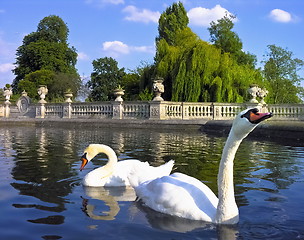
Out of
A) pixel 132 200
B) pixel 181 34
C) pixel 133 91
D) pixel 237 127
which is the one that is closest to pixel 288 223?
pixel 237 127

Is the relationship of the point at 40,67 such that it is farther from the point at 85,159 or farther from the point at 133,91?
the point at 85,159

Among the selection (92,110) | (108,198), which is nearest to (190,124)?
(92,110)

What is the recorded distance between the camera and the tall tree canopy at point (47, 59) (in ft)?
171

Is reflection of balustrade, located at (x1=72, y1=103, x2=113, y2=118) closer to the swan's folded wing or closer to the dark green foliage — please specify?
the swan's folded wing

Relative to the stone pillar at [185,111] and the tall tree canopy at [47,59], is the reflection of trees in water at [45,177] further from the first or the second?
the tall tree canopy at [47,59]

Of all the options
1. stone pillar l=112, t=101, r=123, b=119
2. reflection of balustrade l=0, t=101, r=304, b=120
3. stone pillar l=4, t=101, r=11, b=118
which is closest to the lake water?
reflection of balustrade l=0, t=101, r=304, b=120

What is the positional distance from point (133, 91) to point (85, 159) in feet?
103

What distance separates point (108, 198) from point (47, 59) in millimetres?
57187

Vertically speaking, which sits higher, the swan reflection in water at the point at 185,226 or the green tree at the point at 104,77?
the green tree at the point at 104,77

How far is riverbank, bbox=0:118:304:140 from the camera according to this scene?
13273 mm

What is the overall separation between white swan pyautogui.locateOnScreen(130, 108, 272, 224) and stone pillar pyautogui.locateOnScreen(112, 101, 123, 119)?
20025mm

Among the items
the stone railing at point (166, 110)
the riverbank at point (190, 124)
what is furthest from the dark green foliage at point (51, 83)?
the stone railing at point (166, 110)

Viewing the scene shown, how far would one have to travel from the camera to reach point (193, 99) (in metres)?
26.0

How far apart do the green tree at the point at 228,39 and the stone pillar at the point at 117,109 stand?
1247 centimetres
